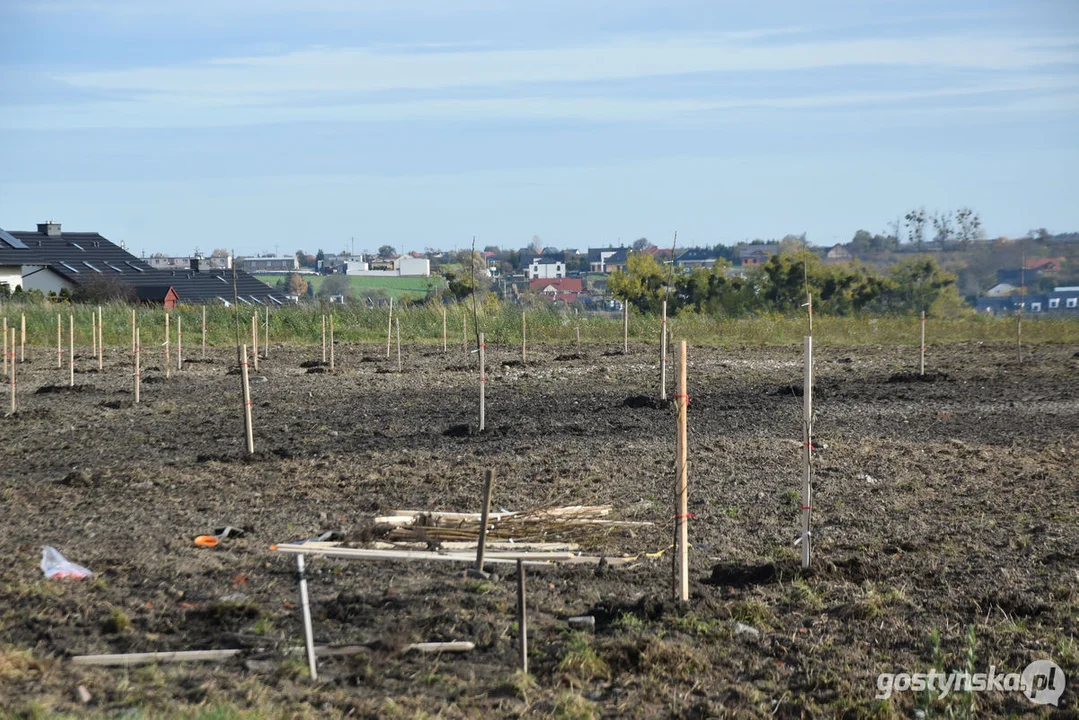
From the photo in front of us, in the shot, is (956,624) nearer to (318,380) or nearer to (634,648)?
(634,648)

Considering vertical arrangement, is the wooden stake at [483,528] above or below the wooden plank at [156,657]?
above

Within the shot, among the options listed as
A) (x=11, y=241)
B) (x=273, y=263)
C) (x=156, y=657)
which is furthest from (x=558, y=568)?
(x=273, y=263)

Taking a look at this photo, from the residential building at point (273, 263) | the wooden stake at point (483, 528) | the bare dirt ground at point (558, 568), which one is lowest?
the bare dirt ground at point (558, 568)

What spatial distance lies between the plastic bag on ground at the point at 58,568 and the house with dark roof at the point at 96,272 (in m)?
39.6

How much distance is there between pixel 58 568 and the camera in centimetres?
658

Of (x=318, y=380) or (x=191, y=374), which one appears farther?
(x=191, y=374)

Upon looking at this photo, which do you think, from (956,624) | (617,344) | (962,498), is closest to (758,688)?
(956,624)

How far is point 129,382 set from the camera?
786 inches

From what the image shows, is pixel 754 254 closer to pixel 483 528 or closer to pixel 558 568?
pixel 558 568

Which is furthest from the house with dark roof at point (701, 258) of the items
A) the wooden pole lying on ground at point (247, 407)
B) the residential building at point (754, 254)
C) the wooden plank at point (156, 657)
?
the wooden plank at point (156, 657)

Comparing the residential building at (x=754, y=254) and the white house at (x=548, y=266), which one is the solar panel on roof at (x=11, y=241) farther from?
the residential building at (x=754, y=254)

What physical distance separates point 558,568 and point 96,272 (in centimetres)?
5362

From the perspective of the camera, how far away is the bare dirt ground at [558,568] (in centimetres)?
488

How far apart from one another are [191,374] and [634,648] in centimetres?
1806
